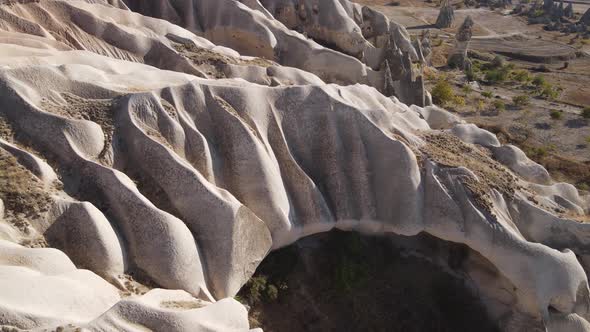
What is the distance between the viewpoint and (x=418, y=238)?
15.1 meters

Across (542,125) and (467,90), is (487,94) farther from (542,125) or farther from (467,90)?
(542,125)

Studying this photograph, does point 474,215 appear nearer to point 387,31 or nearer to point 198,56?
point 198,56

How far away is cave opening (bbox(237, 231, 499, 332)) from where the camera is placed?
12609mm

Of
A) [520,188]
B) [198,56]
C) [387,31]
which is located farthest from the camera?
[387,31]

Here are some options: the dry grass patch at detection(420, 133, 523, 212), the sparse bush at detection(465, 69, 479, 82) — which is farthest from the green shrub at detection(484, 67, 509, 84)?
the dry grass patch at detection(420, 133, 523, 212)

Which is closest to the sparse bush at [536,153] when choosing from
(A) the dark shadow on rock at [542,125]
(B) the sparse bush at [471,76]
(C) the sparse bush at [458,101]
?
(A) the dark shadow on rock at [542,125]

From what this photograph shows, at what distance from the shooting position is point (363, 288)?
1355 cm

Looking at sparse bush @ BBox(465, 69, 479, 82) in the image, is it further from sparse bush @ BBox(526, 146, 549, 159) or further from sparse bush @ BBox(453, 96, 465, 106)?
sparse bush @ BBox(526, 146, 549, 159)

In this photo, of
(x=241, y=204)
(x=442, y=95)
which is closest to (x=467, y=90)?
(x=442, y=95)

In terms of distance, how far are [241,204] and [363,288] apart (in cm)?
471

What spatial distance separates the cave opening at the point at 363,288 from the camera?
1261cm

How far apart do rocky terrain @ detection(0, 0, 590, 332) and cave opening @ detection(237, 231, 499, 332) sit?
0.04 metres

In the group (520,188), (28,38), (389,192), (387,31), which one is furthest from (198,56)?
(387,31)

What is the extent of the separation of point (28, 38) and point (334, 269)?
11.6 m
